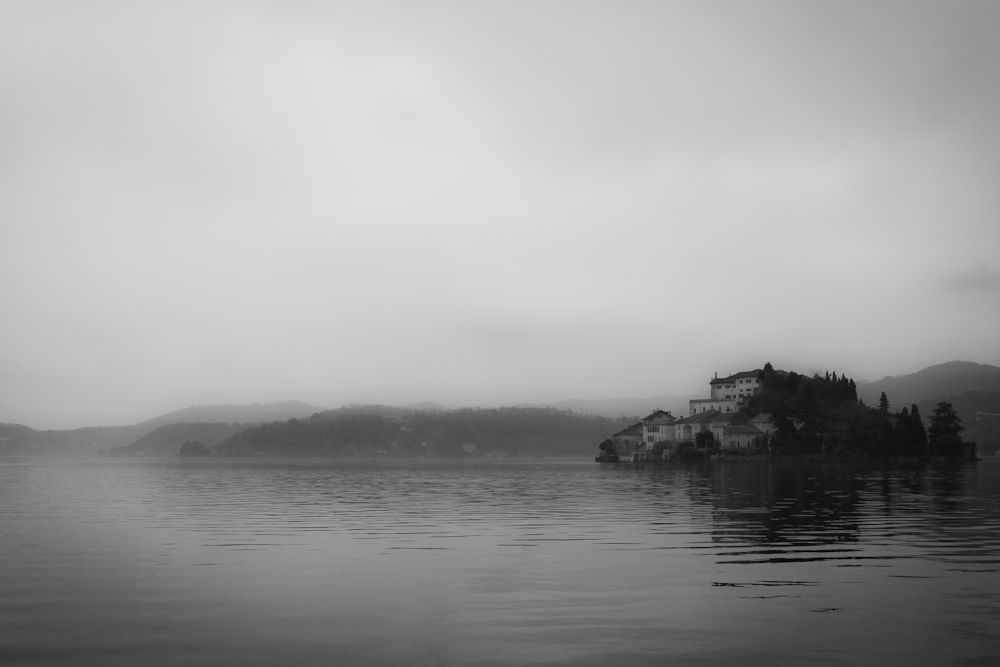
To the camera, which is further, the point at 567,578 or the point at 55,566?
the point at 55,566

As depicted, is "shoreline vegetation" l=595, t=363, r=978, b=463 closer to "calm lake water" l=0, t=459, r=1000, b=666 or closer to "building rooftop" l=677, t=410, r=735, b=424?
"building rooftop" l=677, t=410, r=735, b=424

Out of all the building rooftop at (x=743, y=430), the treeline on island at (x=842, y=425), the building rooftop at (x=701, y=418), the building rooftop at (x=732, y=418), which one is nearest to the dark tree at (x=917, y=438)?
the treeline on island at (x=842, y=425)

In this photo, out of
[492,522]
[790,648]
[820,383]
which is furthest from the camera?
[820,383]

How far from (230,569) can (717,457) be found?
150 metres

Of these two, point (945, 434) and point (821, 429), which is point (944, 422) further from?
point (821, 429)

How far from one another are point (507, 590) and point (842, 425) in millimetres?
160528

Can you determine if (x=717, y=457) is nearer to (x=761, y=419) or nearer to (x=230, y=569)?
(x=761, y=419)

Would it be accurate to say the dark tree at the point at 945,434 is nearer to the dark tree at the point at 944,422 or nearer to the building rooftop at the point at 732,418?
the dark tree at the point at 944,422

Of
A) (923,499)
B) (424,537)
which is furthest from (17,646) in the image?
(923,499)

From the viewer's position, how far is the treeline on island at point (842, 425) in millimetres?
151875

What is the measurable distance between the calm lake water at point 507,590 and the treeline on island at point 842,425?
121470 millimetres

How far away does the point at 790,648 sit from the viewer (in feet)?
46.0

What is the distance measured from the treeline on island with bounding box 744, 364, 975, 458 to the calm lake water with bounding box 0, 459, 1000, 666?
12147cm

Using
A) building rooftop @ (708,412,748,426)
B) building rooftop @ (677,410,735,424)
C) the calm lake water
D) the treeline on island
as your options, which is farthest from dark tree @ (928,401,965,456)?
the calm lake water
